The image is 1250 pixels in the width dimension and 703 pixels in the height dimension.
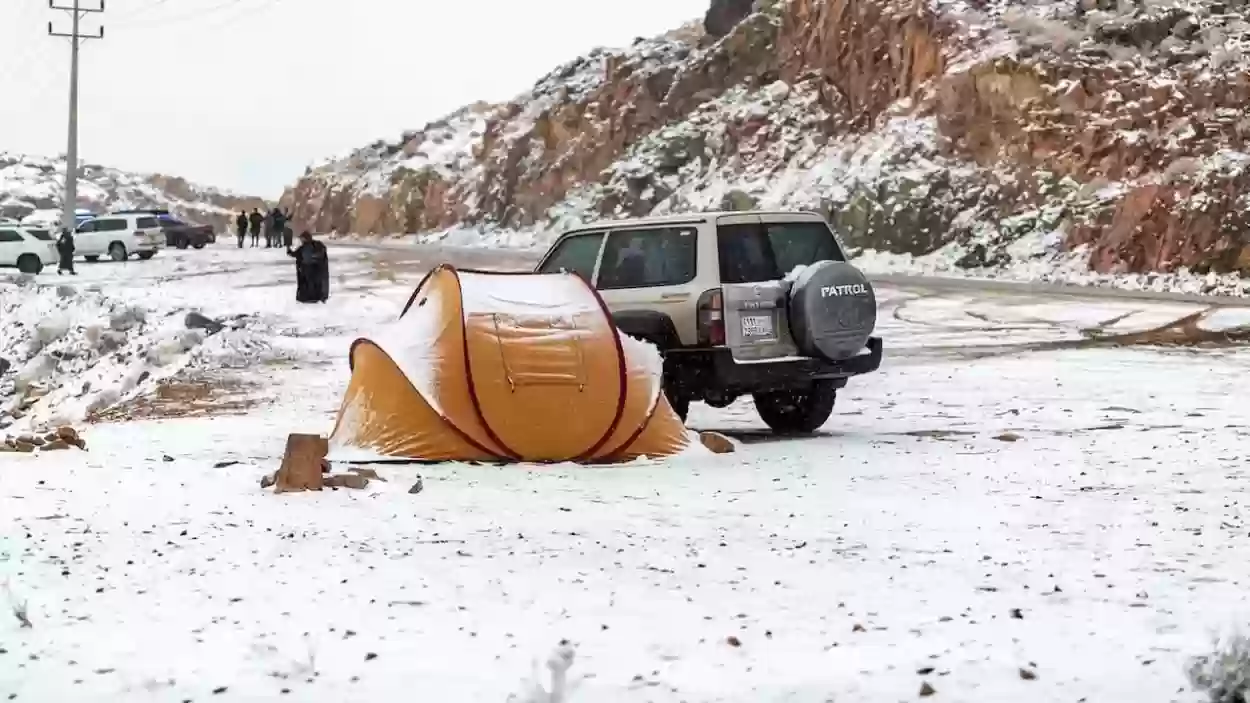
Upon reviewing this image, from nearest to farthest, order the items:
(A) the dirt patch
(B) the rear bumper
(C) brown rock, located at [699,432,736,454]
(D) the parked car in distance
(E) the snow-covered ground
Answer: (E) the snow-covered ground < (C) brown rock, located at [699,432,736,454] < (B) the rear bumper < (A) the dirt patch < (D) the parked car in distance

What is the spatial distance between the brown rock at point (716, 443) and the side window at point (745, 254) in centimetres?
134

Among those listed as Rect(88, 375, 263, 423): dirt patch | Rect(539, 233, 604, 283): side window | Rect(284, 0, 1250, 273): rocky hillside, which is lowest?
Rect(88, 375, 263, 423): dirt patch

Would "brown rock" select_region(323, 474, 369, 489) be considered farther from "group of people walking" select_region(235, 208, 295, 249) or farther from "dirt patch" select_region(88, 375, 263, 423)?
"group of people walking" select_region(235, 208, 295, 249)

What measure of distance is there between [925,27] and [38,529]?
41.9 m

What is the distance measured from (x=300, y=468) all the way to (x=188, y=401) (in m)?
7.06

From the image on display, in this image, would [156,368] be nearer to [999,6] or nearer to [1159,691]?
[1159,691]

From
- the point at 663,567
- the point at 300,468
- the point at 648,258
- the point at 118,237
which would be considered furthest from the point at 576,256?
the point at 118,237

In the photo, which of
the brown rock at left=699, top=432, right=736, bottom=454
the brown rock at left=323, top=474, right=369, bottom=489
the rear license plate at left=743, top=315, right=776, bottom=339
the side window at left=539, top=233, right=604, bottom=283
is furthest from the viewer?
the side window at left=539, top=233, right=604, bottom=283

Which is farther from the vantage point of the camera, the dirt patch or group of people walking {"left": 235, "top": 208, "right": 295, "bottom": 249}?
group of people walking {"left": 235, "top": 208, "right": 295, "bottom": 249}

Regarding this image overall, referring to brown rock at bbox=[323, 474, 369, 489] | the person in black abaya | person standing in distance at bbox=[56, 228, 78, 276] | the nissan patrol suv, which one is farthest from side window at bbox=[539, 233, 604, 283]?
person standing in distance at bbox=[56, 228, 78, 276]

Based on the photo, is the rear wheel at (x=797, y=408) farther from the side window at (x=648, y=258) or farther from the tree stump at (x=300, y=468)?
the tree stump at (x=300, y=468)

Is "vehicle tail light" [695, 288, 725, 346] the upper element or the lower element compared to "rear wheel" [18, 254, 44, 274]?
upper

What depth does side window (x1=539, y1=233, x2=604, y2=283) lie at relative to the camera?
11.4 metres

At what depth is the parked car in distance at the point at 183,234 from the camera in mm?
52125
